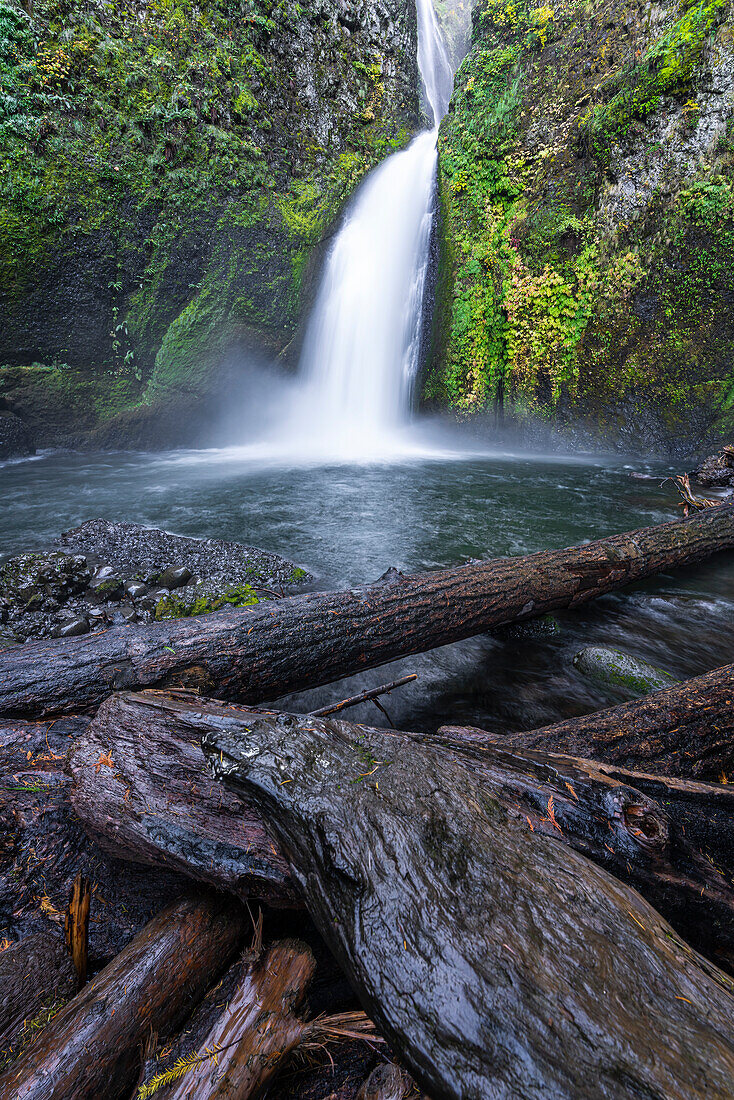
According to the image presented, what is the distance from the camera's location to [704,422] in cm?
983

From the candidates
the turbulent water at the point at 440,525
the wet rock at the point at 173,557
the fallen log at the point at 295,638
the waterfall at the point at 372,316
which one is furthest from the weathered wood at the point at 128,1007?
the waterfall at the point at 372,316

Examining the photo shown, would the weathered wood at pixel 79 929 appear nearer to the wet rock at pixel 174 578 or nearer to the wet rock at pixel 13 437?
the wet rock at pixel 174 578

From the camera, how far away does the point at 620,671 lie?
3.16 m

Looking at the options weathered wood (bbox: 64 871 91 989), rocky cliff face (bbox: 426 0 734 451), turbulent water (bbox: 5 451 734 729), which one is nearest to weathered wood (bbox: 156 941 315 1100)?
weathered wood (bbox: 64 871 91 989)

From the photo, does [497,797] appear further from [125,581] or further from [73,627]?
[125,581]

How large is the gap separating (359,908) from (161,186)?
15.3m

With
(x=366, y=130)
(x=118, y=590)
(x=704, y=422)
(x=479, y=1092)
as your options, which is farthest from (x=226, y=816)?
(x=366, y=130)

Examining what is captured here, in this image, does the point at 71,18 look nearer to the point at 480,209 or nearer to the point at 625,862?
the point at 480,209

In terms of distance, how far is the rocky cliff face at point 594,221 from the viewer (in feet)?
28.8

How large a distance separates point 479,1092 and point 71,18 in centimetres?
1766

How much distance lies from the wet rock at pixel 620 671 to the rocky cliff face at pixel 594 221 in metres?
9.52

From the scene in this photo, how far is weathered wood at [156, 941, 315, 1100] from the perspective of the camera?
891 mm

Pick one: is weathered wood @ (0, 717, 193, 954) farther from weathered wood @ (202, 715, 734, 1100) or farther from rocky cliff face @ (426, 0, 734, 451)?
rocky cliff face @ (426, 0, 734, 451)

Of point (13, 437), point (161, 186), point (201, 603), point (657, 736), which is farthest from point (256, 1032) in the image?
point (161, 186)
